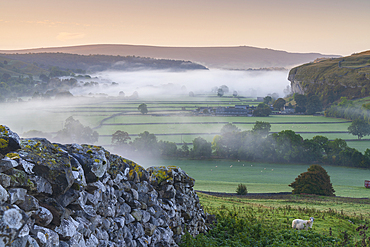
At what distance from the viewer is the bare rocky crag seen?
471cm

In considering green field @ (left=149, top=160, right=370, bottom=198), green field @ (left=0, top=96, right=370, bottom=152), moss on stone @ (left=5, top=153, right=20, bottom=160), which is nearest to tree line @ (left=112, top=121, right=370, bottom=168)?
green field @ (left=149, top=160, right=370, bottom=198)

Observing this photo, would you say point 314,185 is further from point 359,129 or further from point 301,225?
point 359,129

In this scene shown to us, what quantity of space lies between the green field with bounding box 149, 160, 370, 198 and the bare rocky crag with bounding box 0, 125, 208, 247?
4846 cm

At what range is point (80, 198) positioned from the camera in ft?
20.6

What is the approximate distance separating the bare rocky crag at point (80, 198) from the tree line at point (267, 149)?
81.6 m

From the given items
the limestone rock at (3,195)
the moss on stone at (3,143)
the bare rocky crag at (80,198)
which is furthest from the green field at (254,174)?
the limestone rock at (3,195)

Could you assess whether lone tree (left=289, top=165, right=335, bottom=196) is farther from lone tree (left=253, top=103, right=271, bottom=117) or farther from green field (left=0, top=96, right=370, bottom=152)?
lone tree (left=253, top=103, right=271, bottom=117)

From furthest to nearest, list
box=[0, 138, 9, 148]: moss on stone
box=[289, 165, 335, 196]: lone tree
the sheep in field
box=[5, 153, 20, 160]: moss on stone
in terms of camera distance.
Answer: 1. box=[289, 165, 335, 196]: lone tree
2. the sheep in field
3. box=[0, 138, 9, 148]: moss on stone
4. box=[5, 153, 20, 160]: moss on stone

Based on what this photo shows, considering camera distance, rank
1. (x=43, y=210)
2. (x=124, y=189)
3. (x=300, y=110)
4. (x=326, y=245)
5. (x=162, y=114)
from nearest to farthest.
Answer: (x=43, y=210)
(x=124, y=189)
(x=326, y=245)
(x=162, y=114)
(x=300, y=110)

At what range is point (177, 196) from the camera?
1091cm

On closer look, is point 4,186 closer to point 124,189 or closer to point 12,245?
point 12,245

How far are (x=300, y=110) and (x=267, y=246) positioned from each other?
658 ft

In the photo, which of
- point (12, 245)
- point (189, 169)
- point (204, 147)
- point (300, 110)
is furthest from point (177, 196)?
point (300, 110)

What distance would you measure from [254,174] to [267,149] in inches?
719
